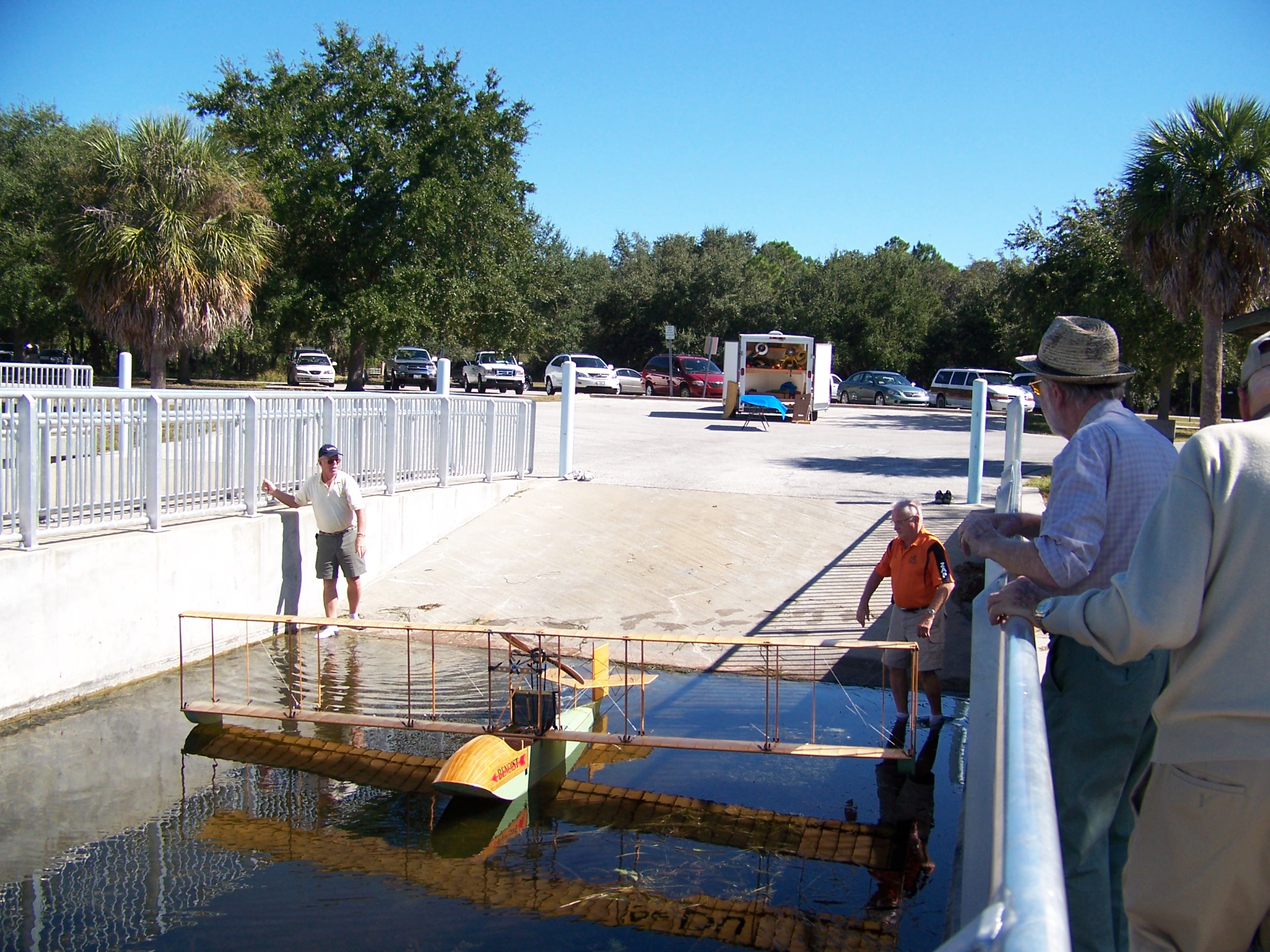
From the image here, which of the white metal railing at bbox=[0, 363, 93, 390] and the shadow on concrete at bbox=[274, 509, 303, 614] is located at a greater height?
the white metal railing at bbox=[0, 363, 93, 390]

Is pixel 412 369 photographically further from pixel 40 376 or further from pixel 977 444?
pixel 977 444

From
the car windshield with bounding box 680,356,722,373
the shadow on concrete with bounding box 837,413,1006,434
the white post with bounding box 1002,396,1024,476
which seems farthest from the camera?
the car windshield with bounding box 680,356,722,373

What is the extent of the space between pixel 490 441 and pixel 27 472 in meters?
6.85

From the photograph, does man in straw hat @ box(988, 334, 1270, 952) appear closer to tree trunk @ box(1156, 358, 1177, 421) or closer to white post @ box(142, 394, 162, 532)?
white post @ box(142, 394, 162, 532)

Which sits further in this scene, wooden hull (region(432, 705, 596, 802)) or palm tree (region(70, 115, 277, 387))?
palm tree (region(70, 115, 277, 387))

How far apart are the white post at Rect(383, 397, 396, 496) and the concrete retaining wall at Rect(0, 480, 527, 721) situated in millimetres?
736

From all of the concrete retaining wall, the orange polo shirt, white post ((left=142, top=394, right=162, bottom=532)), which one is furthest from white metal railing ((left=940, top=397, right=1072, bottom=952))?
white post ((left=142, top=394, right=162, bottom=532))

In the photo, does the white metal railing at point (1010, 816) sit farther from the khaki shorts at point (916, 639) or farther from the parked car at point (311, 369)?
the parked car at point (311, 369)

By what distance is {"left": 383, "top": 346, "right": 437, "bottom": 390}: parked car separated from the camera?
40.1 meters

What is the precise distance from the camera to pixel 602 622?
34.7 feet

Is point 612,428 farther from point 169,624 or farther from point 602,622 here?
point 169,624

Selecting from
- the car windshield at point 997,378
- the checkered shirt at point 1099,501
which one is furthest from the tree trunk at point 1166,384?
the checkered shirt at point 1099,501

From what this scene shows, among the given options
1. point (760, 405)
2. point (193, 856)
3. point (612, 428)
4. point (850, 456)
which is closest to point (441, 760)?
point (193, 856)

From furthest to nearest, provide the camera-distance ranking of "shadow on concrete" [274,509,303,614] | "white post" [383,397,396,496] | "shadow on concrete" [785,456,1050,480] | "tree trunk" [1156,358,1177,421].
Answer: "tree trunk" [1156,358,1177,421], "shadow on concrete" [785,456,1050,480], "white post" [383,397,396,496], "shadow on concrete" [274,509,303,614]
